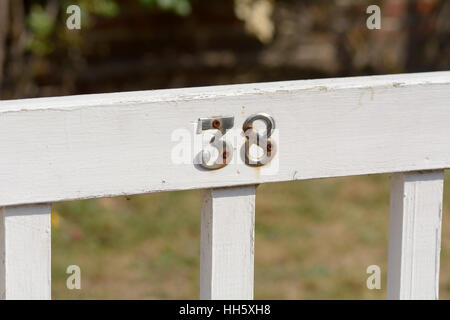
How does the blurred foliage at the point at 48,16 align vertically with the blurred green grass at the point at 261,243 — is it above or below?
above

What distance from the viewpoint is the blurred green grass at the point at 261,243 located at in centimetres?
321

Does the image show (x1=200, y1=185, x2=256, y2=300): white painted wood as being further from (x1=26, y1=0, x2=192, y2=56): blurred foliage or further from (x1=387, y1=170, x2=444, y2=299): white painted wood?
(x1=26, y1=0, x2=192, y2=56): blurred foliage

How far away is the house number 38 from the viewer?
1199mm

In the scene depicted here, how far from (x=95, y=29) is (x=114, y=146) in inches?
134

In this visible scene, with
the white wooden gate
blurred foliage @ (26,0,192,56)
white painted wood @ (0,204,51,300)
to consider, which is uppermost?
blurred foliage @ (26,0,192,56)

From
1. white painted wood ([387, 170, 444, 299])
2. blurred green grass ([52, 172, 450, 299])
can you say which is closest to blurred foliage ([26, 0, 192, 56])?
blurred green grass ([52, 172, 450, 299])

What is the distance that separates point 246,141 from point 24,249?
13.0 inches

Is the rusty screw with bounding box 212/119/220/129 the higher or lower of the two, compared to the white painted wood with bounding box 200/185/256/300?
higher

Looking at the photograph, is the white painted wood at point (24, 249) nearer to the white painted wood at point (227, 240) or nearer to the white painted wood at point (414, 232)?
the white painted wood at point (227, 240)

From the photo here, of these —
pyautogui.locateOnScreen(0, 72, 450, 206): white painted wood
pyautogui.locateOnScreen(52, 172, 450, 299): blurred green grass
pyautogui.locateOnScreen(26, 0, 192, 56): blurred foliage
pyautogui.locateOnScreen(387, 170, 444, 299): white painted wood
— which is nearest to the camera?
pyautogui.locateOnScreen(0, 72, 450, 206): white painted wood

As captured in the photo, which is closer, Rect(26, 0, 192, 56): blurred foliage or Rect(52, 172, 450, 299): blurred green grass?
Rect(52, 172, 450, 299): blurred green grass

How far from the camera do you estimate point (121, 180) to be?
118 cm

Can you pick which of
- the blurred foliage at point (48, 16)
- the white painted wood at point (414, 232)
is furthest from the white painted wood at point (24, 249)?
the blurred foliage at point (48, 16)

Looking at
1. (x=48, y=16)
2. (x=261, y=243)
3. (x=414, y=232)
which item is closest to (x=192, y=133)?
(x=414, y=232)
